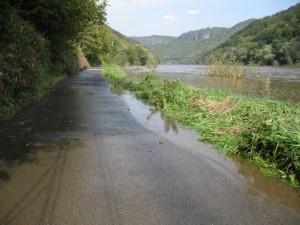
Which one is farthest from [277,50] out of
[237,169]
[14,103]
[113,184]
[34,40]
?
[113,184]

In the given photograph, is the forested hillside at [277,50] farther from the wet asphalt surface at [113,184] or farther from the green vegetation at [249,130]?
the wet asphalt surface at [113,184]

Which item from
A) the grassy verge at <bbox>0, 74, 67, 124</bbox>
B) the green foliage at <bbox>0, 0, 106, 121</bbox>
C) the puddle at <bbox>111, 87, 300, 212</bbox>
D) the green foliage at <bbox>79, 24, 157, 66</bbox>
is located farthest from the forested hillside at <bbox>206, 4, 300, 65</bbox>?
the puddle at <bbox>111, 87, 300, 212</bbox>

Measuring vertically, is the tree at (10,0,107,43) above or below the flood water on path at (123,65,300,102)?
above

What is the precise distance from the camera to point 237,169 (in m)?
5.29

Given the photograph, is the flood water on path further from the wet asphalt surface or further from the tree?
the wet asphalt surface

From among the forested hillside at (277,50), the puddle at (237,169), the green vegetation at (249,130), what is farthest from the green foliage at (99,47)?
the forested hillside at (277,50)

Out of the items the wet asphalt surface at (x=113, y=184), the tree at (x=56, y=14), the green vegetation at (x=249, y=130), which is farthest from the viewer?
the tree at (x=56, y=14)

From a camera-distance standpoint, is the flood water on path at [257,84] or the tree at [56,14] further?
the flood water on path at [257,84]

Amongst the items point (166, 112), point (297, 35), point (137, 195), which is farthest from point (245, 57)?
point (137, 195)

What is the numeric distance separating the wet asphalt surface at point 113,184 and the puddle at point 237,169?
0.13m

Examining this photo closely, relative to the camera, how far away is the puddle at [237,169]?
426 centimetres

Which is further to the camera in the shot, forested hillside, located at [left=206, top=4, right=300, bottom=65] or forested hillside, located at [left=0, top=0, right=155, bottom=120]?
forested hillside, located at [left=206, top=4, right=300, bottom=65]

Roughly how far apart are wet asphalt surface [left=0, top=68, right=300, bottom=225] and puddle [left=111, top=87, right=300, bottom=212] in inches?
5.3

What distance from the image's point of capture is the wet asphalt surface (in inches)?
140
